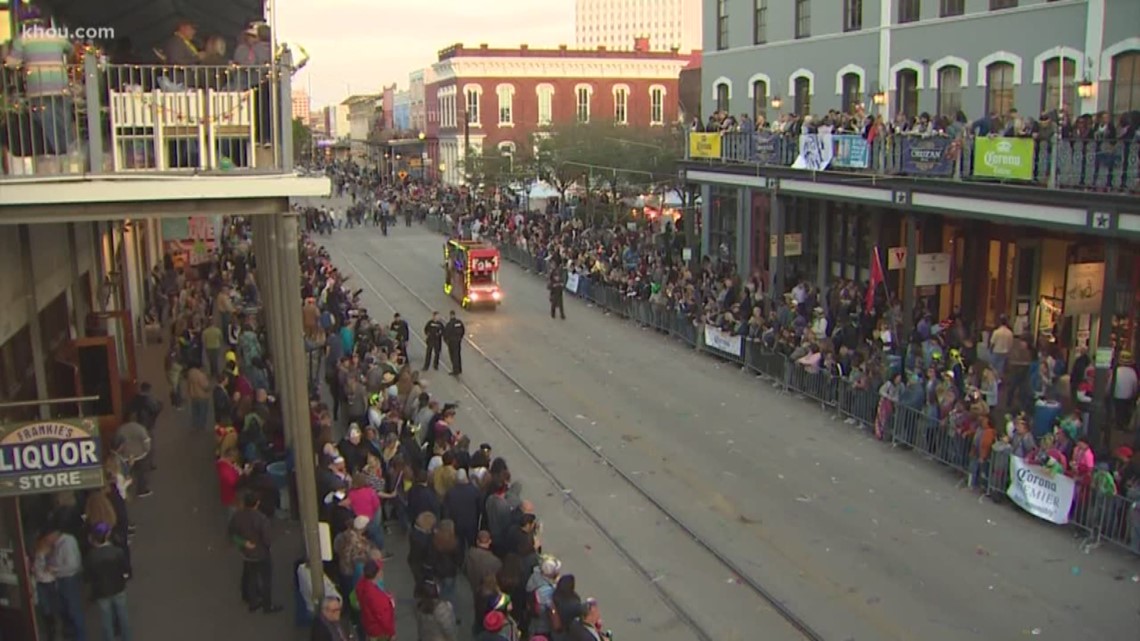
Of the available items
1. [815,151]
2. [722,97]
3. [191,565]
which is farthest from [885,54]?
[191,565]

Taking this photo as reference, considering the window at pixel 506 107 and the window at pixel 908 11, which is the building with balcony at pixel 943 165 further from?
the window at pixel 506 107

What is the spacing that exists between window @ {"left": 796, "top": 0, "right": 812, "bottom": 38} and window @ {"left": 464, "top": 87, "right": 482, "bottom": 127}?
50.4 meters

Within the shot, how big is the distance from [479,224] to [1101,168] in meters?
37.8

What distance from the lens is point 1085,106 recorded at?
21.5 m

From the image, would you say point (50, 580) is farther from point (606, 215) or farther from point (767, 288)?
point (606, 215)

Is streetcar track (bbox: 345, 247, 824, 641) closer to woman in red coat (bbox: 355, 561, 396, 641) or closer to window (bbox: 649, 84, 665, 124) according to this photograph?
woman in red coat (bbox: 355, 561, 396, 641)

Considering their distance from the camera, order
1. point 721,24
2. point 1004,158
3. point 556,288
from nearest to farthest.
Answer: point 1004,158, point 556,288, point 721,24

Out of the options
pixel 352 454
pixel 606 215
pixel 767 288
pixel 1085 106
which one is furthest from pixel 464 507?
pixel 606 215

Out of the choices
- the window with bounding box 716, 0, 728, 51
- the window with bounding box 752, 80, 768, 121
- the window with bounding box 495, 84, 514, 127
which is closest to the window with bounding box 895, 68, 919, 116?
the window with bounding box 752, 80, 768, 121

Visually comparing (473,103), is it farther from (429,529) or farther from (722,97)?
(429,529)

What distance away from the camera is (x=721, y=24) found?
3619 cm

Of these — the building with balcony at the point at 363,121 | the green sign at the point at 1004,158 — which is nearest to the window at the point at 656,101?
the building with balcony at the point at 363,121

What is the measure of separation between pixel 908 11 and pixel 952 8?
1.64m

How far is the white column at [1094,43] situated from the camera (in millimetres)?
20953
